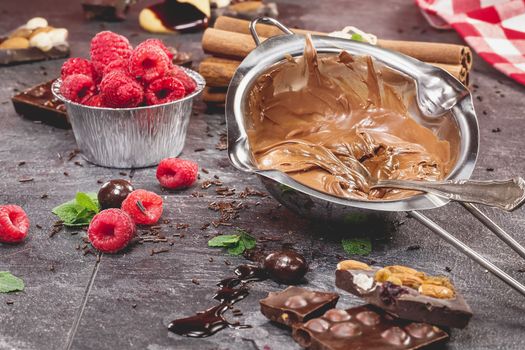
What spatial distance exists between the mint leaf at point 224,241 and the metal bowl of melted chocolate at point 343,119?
158 mm

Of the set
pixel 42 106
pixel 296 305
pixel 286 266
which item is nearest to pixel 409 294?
pixel 296 305

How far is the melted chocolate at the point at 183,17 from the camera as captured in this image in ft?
12.8

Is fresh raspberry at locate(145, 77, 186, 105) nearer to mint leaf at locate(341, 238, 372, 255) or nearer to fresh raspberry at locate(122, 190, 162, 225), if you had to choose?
fresh raspberry at locate(122, 190, 162, 225)

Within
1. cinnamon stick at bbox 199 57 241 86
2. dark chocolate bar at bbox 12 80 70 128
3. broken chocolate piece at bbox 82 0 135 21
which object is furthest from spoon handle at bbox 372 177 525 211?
broken chocolate piece at bbox 82 0 135 21

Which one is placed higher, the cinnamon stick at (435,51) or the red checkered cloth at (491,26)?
the cinnamon stick at (435,51)

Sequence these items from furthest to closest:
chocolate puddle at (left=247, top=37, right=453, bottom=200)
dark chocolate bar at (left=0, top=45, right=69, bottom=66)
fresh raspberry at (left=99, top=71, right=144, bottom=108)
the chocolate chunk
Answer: dark chocolate bar at (left=0, top=45, right=69, bottom=66)
fresh raspberry at (left=99, top=71, right=144, bottom=108)
chocolate puddle at (left=247, top=37, right=453, bottom=200)
the chocolate chunk

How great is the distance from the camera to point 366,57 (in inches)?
89.7

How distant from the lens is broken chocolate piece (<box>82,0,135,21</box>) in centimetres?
401

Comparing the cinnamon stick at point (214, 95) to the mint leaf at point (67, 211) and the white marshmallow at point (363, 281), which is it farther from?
the white marshmallow at point (363, 281)

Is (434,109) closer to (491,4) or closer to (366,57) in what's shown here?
(366,57)

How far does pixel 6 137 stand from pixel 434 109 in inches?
60.1

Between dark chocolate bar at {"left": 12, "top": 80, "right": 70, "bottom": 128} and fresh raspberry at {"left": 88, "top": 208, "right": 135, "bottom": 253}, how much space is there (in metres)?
0.88

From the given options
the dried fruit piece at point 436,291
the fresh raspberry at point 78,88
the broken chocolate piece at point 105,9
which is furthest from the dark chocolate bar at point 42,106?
the dried fruit piece at point 436,291

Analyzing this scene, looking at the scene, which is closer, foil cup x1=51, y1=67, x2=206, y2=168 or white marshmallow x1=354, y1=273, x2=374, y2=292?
white marshmallow x1=354, y1=273, x2=374, y2=292
